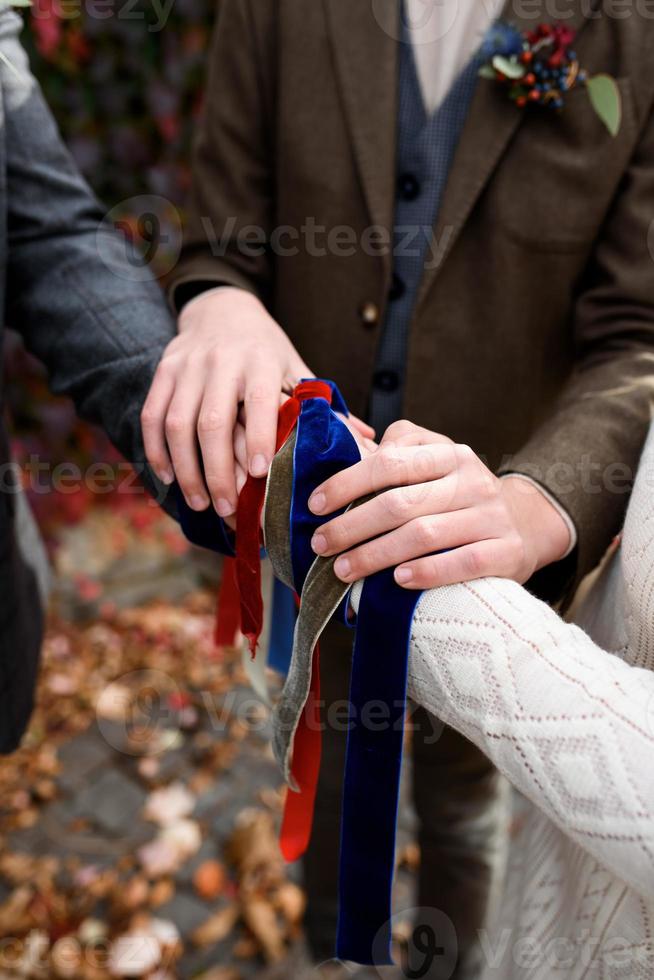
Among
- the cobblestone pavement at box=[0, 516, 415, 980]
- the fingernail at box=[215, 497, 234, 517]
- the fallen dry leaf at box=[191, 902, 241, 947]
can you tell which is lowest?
the cobblestone pavement at box=[0, 516, 415, 980]

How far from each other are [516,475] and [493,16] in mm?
737

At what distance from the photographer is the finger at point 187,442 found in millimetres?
983

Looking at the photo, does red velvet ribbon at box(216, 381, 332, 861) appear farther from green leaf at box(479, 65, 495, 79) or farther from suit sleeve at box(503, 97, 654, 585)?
green leaf at box(479, 65, 495, 79)

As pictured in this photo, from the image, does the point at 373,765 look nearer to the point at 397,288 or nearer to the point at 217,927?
the point at 397,288

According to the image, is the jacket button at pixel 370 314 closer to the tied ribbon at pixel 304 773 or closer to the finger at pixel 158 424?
the finger at pixel 158 424

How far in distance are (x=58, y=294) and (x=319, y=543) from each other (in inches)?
25.9

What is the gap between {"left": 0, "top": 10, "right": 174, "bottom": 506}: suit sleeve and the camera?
3.77 ft

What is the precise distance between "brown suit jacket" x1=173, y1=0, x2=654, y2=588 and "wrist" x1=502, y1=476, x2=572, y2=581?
42 mm

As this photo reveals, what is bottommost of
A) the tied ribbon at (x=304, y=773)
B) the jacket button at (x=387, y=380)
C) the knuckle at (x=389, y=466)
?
the tied ribbon at (x=304, y=773)

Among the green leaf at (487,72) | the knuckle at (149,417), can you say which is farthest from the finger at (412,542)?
the green leaf at (487,72)

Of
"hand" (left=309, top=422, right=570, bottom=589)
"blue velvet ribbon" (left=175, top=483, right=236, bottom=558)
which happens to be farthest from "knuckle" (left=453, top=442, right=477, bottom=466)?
"blue velvet ribbon" (left=175, top=483, right=236, bottom=558)

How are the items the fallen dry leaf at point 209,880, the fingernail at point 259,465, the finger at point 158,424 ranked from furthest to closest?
the fallen dry leaf at point 209,880 < the finger at point 158,424 < the fingernail at point 259,465

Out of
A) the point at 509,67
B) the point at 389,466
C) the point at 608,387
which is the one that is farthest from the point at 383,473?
the point at 509,67

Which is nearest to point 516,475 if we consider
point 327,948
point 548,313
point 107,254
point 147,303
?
point 548,313
